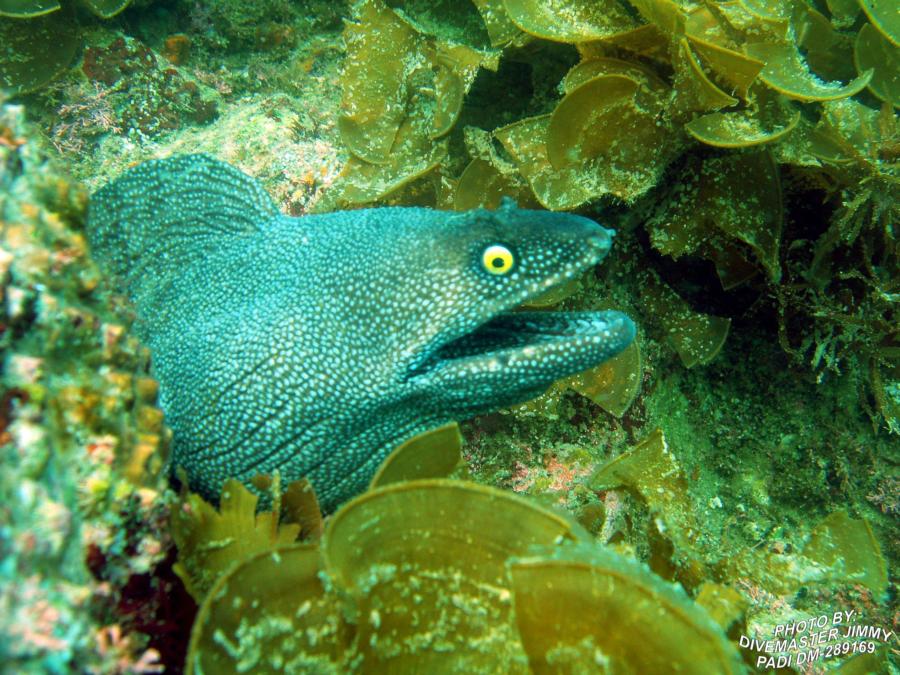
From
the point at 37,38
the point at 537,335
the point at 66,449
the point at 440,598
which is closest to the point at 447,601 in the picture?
the point at 440,598

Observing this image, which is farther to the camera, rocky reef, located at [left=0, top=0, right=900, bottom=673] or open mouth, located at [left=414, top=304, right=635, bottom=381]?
open mouth, located at [left=414, top=304, right=635, bottom=381]

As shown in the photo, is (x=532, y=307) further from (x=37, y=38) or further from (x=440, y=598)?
(x=37, y=38)

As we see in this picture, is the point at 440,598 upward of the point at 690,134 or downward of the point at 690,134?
downward

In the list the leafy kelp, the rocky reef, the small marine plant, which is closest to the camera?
the rocky reef

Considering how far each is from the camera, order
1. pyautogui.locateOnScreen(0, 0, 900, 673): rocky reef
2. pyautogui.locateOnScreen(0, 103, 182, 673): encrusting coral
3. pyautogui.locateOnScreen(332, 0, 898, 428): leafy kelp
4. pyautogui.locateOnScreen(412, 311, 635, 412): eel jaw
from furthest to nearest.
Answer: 1. pyautogui.locateOnScreen(332, 0, 898, 428): leafy kelp
2. pyautogui.locateOnScreen(412, 311, 635, 412): eel jaw
3. pyautogui.locateOnScreen(0, 0, 900, 673): rocky reef
4. pyautogui.locateOnScreen(0, 103, 182, 673): encrusting coral

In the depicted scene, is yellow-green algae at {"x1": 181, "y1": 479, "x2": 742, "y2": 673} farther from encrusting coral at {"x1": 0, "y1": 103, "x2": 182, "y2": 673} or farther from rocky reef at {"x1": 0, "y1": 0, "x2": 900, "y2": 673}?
encrusting coral at {"x1": 0, "y1": 103, "x2": 182, "y2": 673}

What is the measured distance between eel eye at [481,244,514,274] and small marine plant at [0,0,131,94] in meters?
4.37

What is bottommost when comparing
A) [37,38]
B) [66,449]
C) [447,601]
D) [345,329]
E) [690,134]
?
[447,601]

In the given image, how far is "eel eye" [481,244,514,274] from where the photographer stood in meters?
2.35

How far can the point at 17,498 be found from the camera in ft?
3.52

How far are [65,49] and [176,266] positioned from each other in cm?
307

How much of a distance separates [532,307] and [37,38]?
4650mm

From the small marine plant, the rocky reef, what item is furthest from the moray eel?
the small marine plant

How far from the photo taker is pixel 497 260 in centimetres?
236
